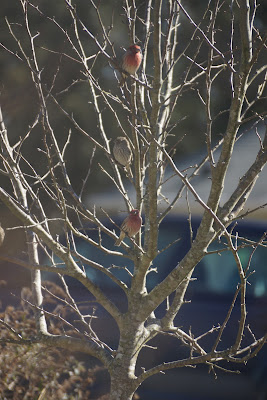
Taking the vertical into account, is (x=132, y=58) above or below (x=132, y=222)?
above

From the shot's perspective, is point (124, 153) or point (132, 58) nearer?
point (132, 58)

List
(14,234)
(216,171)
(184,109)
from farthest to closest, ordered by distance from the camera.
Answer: (14,234) → (184,109) → (216,171)

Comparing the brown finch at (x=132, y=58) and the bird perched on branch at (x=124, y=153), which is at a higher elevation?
the brown finch at (x=132, y=58)

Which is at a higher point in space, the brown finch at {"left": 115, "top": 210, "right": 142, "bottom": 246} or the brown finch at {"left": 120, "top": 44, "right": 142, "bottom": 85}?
the brown finch at {"left": 120, "top": 44, "right": 142, "bottom": 85}

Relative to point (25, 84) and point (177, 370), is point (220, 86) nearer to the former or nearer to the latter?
point (25, 84)

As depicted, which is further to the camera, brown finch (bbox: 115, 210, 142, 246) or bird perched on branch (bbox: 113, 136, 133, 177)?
bird perched on branch (bbox: 113, 136, 133, 177)

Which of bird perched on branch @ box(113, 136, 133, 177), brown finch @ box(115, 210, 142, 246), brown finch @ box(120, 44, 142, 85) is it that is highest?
brown finch @ box(120, 44, 142, 85)

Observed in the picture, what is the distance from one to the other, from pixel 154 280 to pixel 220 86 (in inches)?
49.7

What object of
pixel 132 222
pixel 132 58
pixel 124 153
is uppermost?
pixel 132 58

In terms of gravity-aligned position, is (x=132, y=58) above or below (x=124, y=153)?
above

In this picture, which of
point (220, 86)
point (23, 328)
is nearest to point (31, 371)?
point (23, 328)

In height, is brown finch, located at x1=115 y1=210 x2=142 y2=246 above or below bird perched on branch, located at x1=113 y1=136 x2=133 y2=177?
below

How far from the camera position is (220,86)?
122 inches

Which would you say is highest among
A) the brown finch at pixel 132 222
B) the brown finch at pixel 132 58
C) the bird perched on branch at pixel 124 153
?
the brown finch at pixel 132 58
